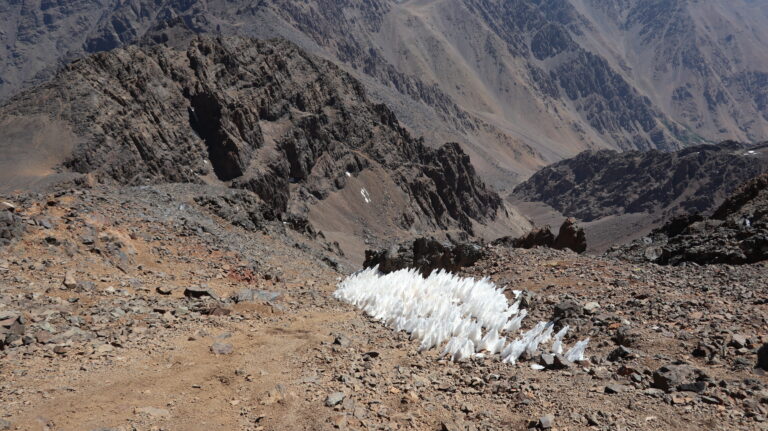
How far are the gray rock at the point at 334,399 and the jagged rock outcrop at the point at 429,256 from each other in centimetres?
979

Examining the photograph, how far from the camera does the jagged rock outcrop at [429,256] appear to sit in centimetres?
1669

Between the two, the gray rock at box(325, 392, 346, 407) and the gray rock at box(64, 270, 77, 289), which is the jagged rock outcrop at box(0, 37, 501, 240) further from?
the gray rock at box(325, 392, 346, 407)

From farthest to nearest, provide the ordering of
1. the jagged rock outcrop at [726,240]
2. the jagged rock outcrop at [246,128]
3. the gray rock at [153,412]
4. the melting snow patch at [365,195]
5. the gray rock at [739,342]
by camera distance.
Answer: the melting snow patch at [365,195] < the jagged rock outcrop at [246,128] < the jagged rock outcrop at [726,240] < the gray rock at [739,342] < the gray rock at [153,412]

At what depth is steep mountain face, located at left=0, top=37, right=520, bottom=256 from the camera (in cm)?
5922

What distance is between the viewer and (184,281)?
42.8 ft

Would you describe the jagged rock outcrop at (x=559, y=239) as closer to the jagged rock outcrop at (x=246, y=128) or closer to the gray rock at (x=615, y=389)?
the jagged rock outcrop at (x=246, y=128)

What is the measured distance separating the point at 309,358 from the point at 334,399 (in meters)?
1.44

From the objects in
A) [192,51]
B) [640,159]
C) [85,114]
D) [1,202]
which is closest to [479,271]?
[1,202]

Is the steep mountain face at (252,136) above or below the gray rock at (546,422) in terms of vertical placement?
below

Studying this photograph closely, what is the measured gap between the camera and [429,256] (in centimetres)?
1755

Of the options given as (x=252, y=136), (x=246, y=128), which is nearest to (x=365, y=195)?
(x=252, y=136)

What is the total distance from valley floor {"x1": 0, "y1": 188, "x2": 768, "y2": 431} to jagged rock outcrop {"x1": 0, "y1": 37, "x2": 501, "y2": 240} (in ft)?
73.3

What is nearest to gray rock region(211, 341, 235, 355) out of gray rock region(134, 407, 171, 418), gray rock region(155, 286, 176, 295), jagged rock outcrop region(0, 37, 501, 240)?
gray rock region(134, 407, 171, 418)

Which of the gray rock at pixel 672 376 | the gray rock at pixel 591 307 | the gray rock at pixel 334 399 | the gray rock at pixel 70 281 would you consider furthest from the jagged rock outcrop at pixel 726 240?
the gray rock at pixel 70 281
